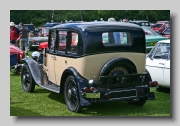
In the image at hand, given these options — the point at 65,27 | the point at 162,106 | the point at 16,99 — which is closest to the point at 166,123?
the point at 162,106

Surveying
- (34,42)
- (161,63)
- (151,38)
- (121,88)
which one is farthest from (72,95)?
(34,42)

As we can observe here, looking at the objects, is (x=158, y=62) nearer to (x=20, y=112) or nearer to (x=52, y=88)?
(x=52, y=88)

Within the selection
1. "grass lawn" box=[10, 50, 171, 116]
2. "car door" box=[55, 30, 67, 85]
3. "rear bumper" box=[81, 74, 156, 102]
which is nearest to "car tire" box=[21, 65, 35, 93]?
"grass lawn" box=[10, 50, 171, 116]

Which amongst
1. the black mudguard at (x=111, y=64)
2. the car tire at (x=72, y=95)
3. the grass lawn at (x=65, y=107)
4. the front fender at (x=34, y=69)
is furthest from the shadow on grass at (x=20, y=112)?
the black mudguard at (x=111, y=64)

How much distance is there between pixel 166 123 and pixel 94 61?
5.45 ft

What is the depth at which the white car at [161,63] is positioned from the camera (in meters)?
8.01

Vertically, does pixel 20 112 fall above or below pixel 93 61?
below

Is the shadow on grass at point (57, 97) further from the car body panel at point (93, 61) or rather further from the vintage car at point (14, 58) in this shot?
the vintage car at point (14, 58)

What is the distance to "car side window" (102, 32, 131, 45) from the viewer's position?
260 inches

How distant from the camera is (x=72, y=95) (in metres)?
6.63

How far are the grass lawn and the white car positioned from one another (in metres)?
0.37

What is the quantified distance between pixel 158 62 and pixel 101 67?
229 cm

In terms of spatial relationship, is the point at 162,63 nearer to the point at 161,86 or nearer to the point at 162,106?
the point at 161,86

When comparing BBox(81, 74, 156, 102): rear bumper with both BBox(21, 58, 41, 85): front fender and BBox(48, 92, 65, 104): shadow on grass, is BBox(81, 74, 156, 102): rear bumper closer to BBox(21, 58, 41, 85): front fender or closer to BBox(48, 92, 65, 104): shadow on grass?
BBox(48, 92, 65, 104): shadow on grass
